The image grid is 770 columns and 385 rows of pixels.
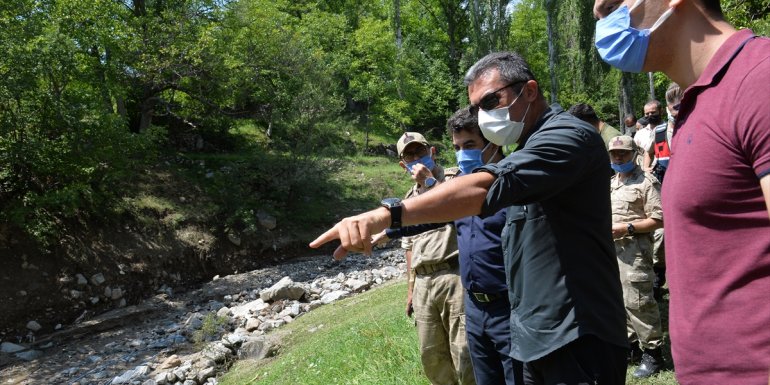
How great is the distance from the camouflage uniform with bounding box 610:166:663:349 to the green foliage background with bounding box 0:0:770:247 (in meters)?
5.57

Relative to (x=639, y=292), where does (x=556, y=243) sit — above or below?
above

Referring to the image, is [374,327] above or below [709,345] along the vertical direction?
below

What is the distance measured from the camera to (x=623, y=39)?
1918 millimetres

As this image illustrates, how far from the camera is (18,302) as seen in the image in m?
13.6

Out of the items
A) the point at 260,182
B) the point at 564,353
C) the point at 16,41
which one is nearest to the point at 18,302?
the point at 16,41

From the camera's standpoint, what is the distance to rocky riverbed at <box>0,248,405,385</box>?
10.0m

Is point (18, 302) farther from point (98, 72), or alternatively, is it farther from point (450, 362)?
point (450, 362)

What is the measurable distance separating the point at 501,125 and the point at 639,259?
303 centimetres

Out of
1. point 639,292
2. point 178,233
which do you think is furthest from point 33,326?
point 639,292

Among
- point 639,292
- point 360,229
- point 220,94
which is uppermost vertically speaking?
point 220,94

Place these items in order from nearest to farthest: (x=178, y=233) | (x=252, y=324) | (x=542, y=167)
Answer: (x=542, y=167)
(x=252, y=324)
(x=178, y=233)

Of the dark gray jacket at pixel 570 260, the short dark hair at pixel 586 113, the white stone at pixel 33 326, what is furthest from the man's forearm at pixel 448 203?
the white stone at pixel 33 326

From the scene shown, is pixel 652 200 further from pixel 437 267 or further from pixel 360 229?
pixel 360 229

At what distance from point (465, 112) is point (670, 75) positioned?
2331 millimetres
